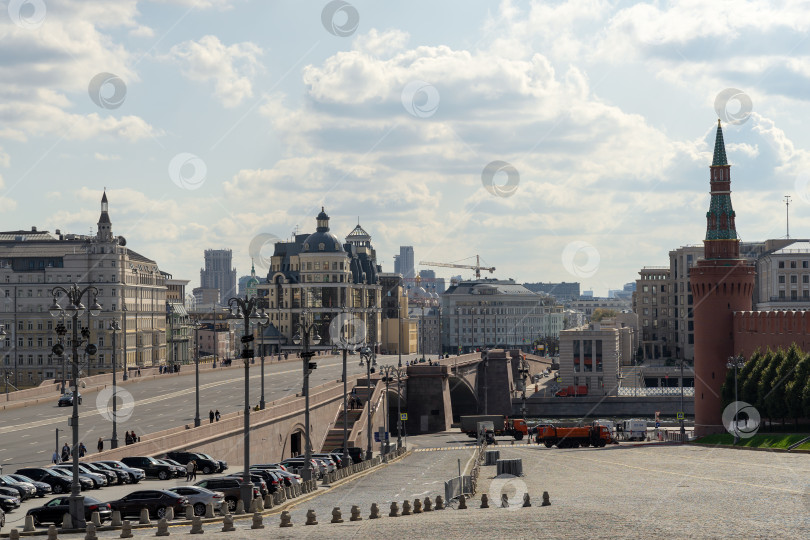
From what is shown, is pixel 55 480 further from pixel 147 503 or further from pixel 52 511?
pixel 52 511

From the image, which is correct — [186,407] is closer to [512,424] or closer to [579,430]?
[579,430]

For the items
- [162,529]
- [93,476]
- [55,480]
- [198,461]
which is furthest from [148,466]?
[162,529]

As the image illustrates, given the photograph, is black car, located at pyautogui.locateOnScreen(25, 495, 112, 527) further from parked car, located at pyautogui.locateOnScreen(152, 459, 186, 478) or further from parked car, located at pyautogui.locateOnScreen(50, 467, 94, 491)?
parked car, located at pyautogui.locateOnScreen(152, 459, 186, 478)

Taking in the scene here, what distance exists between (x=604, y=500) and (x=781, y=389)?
42.6 metres

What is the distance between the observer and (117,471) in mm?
50781

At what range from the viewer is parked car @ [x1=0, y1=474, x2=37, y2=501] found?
45.1m

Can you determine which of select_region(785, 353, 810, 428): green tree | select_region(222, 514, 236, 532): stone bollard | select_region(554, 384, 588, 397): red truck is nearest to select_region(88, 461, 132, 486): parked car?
select_region(222, 514, 236, 532): stone bollard

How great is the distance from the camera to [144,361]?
160m

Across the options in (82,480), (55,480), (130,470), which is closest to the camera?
(55,480)

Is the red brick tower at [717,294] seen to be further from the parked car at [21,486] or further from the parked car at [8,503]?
the parked car at [8,503]

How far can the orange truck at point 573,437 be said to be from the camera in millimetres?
91812

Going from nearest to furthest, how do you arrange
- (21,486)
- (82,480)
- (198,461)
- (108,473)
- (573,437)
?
1. (21,486)
2. (82,480)
3. (108,473)
4. (198,461)
5. (573,437)

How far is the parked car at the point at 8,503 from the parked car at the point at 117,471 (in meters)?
7.41

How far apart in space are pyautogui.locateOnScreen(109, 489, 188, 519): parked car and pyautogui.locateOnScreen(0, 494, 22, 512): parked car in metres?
4.48
